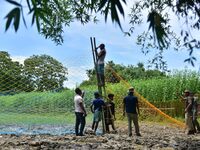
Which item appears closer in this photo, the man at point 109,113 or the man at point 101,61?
the man at point 101,61

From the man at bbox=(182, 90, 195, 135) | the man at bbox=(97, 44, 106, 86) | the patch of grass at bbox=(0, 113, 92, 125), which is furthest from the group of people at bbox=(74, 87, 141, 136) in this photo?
the patch of grass at bbox=(0, 113, 92, 125)

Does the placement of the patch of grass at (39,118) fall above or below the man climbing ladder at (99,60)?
below

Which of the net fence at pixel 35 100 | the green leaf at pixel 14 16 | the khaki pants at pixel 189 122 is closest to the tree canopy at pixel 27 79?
the net fence at pixel 35 100

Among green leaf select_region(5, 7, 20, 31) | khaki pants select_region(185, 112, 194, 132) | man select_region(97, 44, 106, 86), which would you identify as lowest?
khaki pants select_region(185, 112, 194, 132)

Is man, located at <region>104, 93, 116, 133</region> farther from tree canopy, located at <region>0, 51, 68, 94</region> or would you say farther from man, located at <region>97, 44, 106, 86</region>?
tree canopy, located at <region>0, 51, 68, 94</region>

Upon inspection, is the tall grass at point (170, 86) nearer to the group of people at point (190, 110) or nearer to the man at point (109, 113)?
the group of people at point (190, 110)

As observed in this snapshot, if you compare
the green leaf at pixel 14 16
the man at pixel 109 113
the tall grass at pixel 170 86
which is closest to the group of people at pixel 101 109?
the man at pixel 109 113

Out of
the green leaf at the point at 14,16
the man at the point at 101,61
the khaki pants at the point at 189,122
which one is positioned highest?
the man at the point at 101,61

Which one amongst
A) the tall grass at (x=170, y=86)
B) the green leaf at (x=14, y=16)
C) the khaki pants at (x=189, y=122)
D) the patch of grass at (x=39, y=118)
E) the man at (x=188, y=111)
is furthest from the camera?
the tall grass at (x=170, y=86)

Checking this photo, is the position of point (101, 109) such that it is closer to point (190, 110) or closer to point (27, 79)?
point (190, 110)

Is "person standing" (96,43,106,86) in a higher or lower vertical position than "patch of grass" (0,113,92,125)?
higher

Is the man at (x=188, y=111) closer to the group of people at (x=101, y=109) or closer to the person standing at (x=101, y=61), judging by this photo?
the group of people at (x=101, y=109)

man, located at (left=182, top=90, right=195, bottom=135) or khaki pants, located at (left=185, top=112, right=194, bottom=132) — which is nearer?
man, located at (left=182, top=90, right=195, bottom=135)

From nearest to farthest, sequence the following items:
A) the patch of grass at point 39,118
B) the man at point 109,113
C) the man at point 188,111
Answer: the man at point 109,113, the man at point 188,111, the patch of grass at point 39,118
